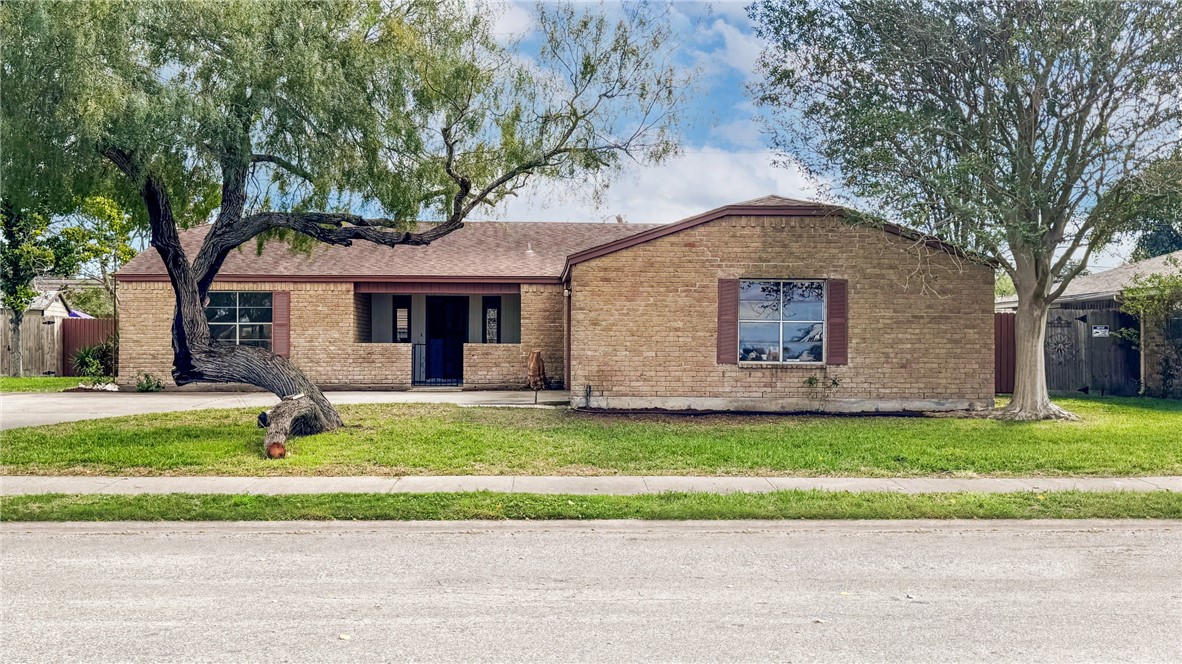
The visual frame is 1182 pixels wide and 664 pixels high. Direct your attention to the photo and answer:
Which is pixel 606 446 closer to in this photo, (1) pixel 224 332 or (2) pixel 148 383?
(1) pixel 224 332

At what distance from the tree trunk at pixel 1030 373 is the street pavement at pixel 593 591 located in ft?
25.4

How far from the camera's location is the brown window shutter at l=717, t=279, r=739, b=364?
14750 mm

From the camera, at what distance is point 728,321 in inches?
582

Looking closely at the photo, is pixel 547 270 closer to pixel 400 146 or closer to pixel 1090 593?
pixel 400 146

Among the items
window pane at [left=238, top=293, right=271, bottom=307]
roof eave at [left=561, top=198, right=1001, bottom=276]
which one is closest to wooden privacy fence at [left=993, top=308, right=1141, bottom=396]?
roof eave at [left=561, top=198, right=1001, bottom=276]

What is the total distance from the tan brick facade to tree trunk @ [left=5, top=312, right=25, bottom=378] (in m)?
8.38

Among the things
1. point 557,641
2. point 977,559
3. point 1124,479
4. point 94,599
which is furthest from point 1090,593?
point 94,599

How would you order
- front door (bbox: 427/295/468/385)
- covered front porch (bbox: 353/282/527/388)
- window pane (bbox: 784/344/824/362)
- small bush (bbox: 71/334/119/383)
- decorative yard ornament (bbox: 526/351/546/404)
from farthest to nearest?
front door (bbox: 427/295/468/385), covered front porch (bbox: 353/282/527/388), small bush (bbox: 71/334/119/383), decorative yard ornament (bbox: 526/351/546/404), window pane (bbox: 784/344/824/362)

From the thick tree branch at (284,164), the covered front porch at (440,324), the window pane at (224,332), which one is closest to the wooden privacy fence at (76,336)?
the window pane at (224,332)

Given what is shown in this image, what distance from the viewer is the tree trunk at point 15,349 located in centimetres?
2497

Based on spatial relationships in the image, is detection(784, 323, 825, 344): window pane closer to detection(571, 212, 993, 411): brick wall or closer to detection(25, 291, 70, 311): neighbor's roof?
detection(571, 212, 993, 411): brick wall

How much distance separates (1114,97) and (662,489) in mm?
11080

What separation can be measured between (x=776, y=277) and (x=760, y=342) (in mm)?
1263

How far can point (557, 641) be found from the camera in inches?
171
